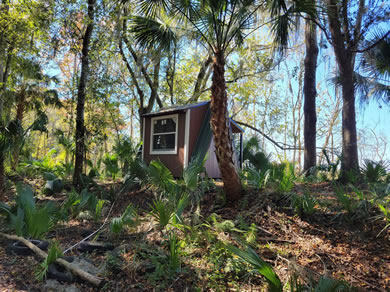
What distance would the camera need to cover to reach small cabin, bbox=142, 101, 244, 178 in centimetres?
952

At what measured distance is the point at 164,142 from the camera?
1038 cm

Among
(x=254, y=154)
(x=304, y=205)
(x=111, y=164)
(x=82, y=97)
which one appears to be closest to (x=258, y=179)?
(x=304, y=205)

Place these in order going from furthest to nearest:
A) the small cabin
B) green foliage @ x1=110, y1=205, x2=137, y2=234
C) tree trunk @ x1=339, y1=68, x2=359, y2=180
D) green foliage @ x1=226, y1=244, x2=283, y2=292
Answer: the small cabin → tree trunk @ x1=339, y1=68, x2=359, y2=180 → green foliage @ x1=110, y1=205, x2=137, y2=234 → green foliage @ x1=226, y1=244, x2=283, y2=292

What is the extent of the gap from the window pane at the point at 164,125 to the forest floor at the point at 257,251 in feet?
16.3

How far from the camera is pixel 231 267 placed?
3.87 m

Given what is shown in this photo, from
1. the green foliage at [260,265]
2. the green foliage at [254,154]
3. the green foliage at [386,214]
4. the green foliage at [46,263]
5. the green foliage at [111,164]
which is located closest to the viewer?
the green foliage at [260,265]

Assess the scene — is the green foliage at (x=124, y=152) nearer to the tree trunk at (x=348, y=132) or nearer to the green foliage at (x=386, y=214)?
the tree trunk at (x=348, y=132)

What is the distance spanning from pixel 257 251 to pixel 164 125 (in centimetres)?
685

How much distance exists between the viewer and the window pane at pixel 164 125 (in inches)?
401

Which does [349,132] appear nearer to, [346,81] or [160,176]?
[346,81]

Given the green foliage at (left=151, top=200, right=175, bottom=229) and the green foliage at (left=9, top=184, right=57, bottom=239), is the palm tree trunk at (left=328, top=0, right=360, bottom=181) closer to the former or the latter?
the green foliage at (left=151, top=200, right=175, bottom=229)

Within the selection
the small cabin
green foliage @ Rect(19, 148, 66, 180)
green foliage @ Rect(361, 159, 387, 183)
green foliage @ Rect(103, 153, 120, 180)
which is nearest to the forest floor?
green foliage @ Rect(361, 159, 387, 183)

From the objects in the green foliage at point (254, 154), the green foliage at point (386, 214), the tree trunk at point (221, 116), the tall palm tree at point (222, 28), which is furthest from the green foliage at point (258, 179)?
the green foliage at point (254, 154)

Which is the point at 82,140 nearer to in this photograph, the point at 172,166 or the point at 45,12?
the point at 172,166
